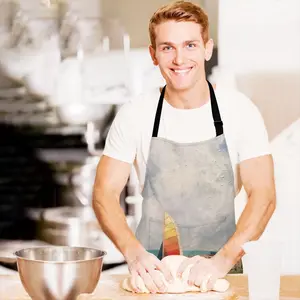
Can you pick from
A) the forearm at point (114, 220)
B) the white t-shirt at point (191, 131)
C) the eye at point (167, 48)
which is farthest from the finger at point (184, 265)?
the eye at point (167, 48)

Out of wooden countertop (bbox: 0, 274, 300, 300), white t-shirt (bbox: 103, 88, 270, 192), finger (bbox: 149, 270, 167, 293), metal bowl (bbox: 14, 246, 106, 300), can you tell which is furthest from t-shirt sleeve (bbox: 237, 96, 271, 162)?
metal bowl (bbox: 14, 246, 106, 300)

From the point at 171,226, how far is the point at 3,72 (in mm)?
908

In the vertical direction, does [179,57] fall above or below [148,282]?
above

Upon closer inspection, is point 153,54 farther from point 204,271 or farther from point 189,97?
point 204,271

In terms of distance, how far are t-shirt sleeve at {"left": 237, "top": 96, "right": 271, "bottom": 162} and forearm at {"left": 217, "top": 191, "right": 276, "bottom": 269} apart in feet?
0.50

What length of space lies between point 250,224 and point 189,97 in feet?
1.68

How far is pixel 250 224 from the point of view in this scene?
2.17 m

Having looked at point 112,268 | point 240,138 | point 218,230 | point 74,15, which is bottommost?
point 112,268

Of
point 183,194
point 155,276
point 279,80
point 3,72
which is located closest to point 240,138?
point 183,194

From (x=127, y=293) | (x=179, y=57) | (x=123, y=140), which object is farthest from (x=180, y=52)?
(x=127, y=293)

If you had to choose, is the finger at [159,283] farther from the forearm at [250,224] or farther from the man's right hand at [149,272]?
the forearm at [250,224]

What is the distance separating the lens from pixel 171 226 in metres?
2.38

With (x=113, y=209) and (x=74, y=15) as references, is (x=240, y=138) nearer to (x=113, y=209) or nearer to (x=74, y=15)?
(x=113, y=209)

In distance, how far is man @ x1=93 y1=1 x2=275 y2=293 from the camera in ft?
7.48
